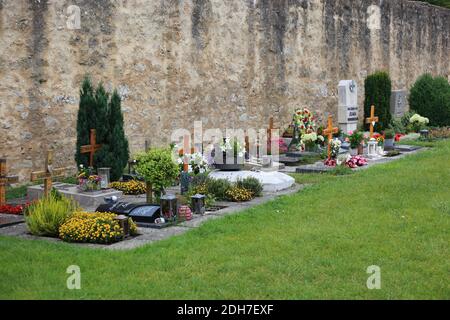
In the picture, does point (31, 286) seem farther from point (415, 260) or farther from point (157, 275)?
point (415, 260)

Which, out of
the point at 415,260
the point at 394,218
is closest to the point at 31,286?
the point at 415,260

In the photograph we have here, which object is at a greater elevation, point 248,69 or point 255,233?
point 248,69

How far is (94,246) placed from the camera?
7.80 m

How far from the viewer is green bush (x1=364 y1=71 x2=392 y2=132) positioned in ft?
73.2

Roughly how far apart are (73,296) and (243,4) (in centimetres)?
1352

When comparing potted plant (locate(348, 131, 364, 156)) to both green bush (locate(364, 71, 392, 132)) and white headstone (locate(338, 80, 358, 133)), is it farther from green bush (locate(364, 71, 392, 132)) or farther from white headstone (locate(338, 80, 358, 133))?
green bush (locate(364, 71, 392, 132))

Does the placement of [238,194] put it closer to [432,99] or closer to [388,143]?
[388,143]

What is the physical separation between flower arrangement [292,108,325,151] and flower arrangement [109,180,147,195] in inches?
236

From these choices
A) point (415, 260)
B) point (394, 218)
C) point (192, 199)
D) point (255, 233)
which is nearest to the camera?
point (415, 260)

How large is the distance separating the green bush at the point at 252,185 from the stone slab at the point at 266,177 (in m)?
0.41

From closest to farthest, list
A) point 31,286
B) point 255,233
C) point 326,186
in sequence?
point 31,286
point 255,233
point 326,186

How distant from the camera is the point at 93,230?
26.2 feet

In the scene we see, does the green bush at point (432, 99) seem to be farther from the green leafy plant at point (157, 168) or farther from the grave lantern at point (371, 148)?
the green leafy plant at point (157, 168)

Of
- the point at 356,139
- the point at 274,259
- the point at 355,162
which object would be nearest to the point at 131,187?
the point at 274,259
